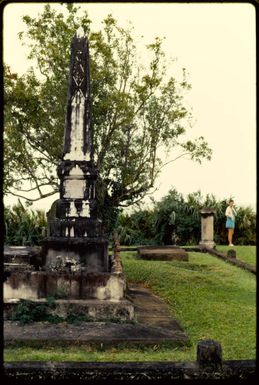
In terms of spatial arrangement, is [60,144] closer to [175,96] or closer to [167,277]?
[175,96]

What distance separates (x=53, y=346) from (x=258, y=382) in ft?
7.97

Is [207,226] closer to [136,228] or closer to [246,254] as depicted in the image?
[246,254]

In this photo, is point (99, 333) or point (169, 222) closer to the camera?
point (99, 333)

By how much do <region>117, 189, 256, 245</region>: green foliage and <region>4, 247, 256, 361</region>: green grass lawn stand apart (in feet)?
16.6

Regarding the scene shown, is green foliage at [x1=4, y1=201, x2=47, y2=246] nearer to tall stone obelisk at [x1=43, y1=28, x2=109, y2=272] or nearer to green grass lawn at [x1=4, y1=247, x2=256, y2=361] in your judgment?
green grass lawn at [x1=4, y1=247, x2=256, y2=361]

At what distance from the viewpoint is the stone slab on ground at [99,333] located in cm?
634

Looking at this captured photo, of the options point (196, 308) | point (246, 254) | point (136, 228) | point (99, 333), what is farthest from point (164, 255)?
point (99, 333)

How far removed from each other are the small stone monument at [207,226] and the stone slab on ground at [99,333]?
32.0ft

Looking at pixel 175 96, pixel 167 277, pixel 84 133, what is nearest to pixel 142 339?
pixel 84 133

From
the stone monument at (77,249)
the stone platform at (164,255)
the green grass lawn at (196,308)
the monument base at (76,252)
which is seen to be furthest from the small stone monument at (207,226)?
the monument base at (76,252)

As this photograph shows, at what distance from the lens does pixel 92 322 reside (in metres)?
7.24

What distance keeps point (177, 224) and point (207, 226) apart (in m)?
3.21

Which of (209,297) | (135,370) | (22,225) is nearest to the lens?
(135,370)

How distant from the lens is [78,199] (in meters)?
8.81
